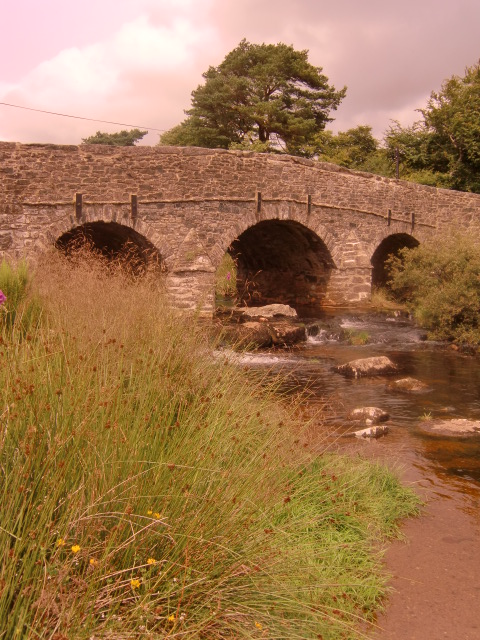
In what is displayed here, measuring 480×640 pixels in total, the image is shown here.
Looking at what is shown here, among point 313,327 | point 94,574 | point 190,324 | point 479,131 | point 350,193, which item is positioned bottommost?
point 313,327

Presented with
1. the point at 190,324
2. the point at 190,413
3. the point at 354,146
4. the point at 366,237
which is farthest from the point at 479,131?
the point at 190,413

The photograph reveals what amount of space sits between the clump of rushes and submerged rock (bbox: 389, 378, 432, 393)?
5.75 metres

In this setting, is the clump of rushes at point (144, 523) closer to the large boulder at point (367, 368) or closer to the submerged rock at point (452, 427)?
the submerged rock at point (452, 427)

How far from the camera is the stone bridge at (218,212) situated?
546 inches

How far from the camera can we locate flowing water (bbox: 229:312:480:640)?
3320mm

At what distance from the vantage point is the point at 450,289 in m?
14.4

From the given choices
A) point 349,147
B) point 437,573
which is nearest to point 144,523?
point 437,573

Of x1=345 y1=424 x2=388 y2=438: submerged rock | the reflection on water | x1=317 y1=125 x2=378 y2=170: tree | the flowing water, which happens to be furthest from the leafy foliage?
x1=317 y1=125 x2=378 y2=170: tree

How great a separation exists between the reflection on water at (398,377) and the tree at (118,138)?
117 ft

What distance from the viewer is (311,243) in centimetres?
1948

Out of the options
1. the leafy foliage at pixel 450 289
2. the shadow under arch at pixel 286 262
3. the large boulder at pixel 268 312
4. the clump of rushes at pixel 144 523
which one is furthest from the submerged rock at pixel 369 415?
the shadow under arch at pixel 286 262

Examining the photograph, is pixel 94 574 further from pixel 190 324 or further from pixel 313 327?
pixel 313 327

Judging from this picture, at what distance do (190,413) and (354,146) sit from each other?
32.9 m

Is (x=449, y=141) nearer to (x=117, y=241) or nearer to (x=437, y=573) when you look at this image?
(x=117, y=241)
